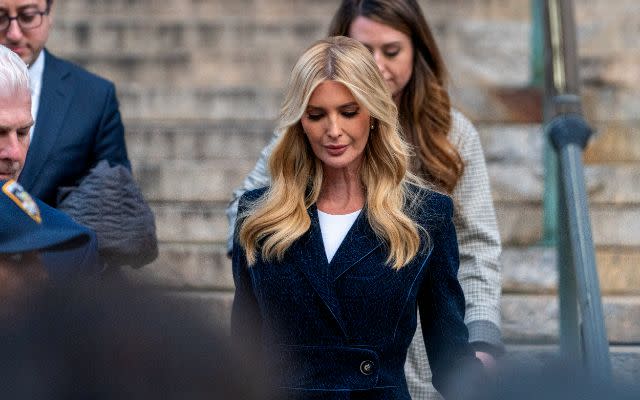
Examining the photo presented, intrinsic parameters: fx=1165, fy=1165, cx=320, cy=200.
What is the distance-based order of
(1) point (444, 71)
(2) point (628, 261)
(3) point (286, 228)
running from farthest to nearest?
(2) point (628, 261) → (1) point (444, 71) → (3) point (286, 228)

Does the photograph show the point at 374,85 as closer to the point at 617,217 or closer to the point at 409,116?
the point at 409,116

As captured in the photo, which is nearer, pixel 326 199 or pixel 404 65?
pixel 326 199

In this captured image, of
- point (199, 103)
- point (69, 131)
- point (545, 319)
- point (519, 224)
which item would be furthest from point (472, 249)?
point (199, 103)

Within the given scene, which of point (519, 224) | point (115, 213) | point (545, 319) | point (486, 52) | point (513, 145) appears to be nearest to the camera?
point (115, 213)

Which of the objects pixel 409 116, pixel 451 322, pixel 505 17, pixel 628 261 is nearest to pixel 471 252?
pixel 409 116

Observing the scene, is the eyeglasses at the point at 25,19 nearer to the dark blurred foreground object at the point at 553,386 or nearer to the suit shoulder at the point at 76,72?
the suit shoulder at the point at 76,72

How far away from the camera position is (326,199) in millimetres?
2355

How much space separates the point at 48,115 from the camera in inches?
113

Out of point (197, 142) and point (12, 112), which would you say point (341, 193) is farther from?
point (197, 142)

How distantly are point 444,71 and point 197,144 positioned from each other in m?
2.90

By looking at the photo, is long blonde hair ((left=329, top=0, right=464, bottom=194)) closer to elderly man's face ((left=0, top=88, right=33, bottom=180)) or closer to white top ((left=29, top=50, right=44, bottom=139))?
white top ((left=29, top=50, right=44, bottom=139))

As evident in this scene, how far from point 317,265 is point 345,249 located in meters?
0.06

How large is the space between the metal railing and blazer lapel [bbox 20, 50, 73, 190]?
133cm

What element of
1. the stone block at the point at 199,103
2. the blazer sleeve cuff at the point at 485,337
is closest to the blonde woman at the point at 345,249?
the blazer sleeve cuff at the point at 485,337
